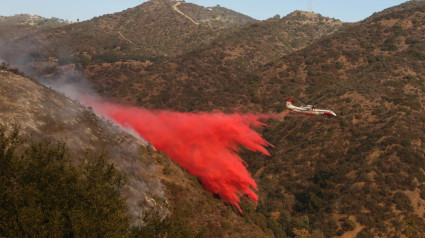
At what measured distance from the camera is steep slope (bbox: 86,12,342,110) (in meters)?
106

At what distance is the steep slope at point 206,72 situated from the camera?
106m

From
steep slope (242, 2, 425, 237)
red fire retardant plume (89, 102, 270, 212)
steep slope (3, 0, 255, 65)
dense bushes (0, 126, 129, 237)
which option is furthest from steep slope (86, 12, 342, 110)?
dense bushes (0, 126, 129, 237)

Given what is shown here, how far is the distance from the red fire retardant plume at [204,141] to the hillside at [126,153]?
143 inches

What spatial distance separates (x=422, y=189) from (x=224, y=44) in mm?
111648

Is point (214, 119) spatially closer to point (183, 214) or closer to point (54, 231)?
point (183, 214)

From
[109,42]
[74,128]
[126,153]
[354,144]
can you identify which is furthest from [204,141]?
[109,42]

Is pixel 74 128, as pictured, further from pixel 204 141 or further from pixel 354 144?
pixel 354 144

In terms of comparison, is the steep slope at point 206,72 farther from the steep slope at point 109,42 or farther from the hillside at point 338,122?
the steep slope at point 109,42

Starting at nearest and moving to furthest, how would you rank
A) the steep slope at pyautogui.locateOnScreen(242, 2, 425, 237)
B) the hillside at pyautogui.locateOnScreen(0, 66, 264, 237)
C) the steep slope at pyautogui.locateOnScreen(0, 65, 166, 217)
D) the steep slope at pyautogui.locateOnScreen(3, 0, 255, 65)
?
the steep slope at pyautogui.locateOnScreen(0, 65, 166, 217) < the hillside at pyautogui.locateOnScreen(0, 66, 264, 237) < the steep slope at pyautogui.locateOnScreen(242, 2, 425, 237) < the steep slope at pyautogui.locateOnScreen(3, 0, 255, 65)

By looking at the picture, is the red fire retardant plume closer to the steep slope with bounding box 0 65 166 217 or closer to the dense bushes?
the steep slope with bounding box 0 65 166 217

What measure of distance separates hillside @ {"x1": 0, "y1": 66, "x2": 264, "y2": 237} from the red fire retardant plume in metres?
3.62

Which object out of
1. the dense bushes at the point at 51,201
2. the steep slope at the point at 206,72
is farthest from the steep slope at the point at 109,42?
the dense bushes at the point at 51,201

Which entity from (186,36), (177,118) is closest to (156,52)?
(186,36)

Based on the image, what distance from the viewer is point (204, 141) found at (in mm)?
45250
